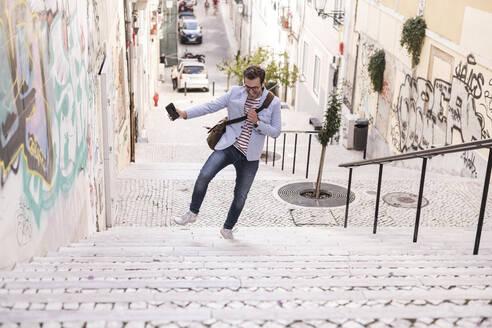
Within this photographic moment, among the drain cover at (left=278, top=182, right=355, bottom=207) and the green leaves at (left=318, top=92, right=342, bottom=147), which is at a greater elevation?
the green leaves at (left=318, top=92, right=342, bottom=147)

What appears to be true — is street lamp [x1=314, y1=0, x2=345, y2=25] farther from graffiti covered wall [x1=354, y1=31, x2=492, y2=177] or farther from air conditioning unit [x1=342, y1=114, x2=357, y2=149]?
air conditioning unit [x1=342, y1=114, x2=357, y2=149]

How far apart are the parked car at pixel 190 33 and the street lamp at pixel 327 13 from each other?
22.4 meters

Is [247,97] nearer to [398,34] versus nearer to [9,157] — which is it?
[9,157]

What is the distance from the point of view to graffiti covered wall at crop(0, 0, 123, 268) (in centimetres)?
351

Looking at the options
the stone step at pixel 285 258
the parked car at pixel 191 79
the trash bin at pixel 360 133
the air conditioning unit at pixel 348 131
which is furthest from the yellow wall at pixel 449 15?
the parked car at pixel 191 79

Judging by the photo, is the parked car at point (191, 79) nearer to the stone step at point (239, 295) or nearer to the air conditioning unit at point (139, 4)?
the air conditioning unit at point (139, 4)

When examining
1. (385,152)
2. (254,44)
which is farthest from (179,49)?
(385,152)

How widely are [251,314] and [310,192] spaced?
23.9 feet

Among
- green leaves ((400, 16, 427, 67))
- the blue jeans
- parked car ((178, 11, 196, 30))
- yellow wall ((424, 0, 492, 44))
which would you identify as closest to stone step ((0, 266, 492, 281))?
the blue jeans

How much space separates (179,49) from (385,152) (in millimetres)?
29721

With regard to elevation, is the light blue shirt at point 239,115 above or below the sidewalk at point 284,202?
above

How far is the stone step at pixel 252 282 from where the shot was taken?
332 centimetres

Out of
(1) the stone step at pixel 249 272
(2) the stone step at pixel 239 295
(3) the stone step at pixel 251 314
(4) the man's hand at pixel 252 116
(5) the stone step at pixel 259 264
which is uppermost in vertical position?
(4) the man's hand at pixel 252 116

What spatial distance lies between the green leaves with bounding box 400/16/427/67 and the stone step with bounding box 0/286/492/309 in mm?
9890
